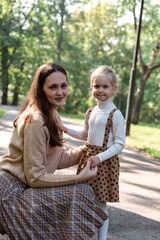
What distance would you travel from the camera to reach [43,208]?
241 cm

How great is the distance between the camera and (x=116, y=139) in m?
2.79

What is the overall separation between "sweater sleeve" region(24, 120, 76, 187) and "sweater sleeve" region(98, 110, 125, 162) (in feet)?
1.26

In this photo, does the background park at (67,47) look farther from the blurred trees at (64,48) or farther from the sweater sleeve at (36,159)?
the sweater sleeve at (36,159)

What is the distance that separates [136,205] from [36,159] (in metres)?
2.54

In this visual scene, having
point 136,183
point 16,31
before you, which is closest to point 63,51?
point 16,31

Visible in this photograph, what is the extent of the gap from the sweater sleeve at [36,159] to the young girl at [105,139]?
0.38m

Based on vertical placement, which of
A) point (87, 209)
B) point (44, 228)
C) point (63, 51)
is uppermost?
point (63, 51)

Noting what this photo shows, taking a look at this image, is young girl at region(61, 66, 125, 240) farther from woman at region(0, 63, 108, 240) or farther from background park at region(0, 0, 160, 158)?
background park at region(0, 0, 160, 158)

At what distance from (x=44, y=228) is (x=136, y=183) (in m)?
3.47

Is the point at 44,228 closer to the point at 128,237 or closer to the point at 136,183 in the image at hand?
the point at 128,237

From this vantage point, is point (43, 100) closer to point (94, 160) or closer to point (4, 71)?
point (94, 160)

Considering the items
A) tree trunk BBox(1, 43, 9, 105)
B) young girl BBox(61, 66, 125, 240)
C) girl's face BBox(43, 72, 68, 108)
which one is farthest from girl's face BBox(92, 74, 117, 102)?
tree trunk BBox(1, 43, 9, 105)

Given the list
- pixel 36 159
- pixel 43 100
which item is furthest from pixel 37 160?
pixel 43 100

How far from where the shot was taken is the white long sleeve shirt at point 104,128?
2738mm
